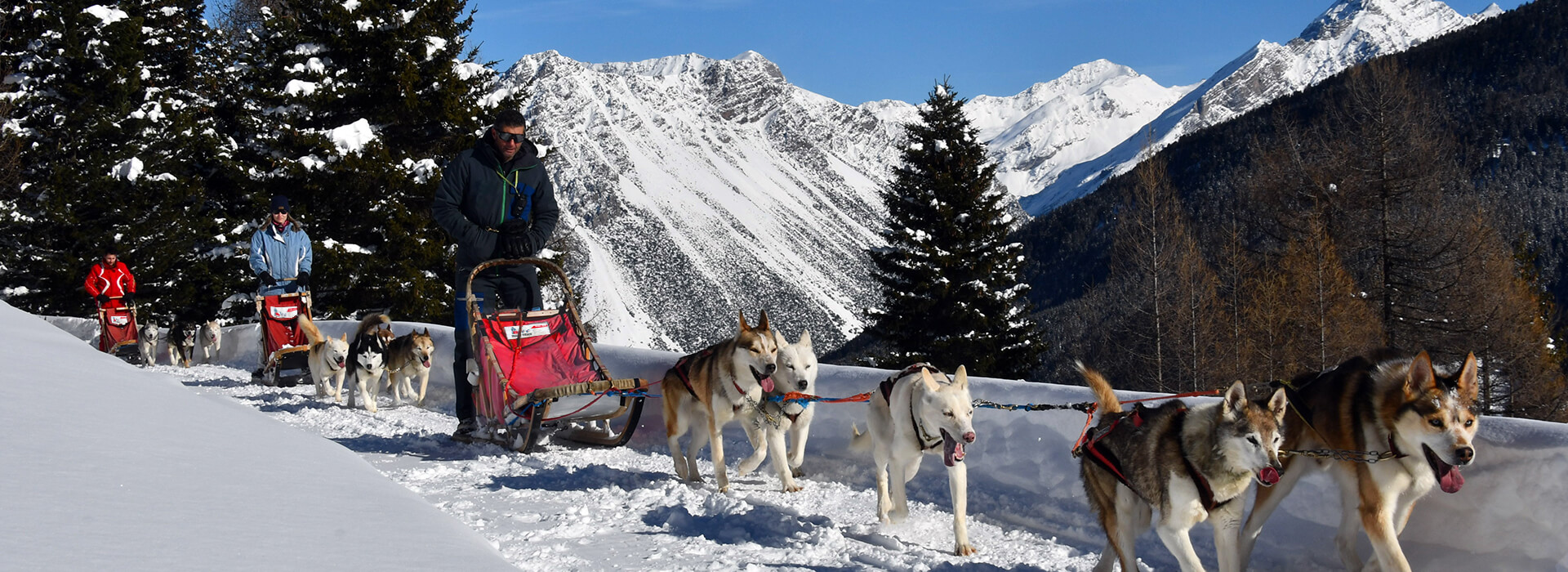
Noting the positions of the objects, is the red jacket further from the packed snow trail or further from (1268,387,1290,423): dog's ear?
(1268,387,1290,423): dog's ear

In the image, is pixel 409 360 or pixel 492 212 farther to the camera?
pixel 409 360

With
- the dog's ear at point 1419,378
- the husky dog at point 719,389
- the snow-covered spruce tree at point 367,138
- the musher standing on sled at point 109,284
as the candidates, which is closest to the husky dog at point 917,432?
the husky dog at point 719,389

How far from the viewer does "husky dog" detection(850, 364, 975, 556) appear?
181 inches

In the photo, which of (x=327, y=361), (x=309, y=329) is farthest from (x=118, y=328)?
(x=327, y=361)

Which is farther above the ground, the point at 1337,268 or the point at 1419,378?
the point at 1419,378

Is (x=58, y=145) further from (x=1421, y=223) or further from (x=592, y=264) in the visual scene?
(x=592, y=264)

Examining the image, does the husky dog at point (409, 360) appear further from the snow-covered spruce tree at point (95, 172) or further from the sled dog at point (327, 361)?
the snow-covered spruce tree at point (95, 172)

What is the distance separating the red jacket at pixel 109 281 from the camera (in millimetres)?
13227

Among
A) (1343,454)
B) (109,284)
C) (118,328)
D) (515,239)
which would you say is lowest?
(1343,454)

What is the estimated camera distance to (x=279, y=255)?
437 inches

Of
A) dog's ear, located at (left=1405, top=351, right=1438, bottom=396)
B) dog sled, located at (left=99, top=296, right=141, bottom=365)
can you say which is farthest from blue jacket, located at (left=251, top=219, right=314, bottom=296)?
dog's ear, located at (left=1405, top=351, right=1438, bottom=396)

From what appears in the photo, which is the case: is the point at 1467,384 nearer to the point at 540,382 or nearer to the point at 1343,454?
the point at 1343,454

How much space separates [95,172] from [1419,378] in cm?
2337

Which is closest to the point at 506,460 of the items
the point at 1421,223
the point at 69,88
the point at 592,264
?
the point at 69,88
